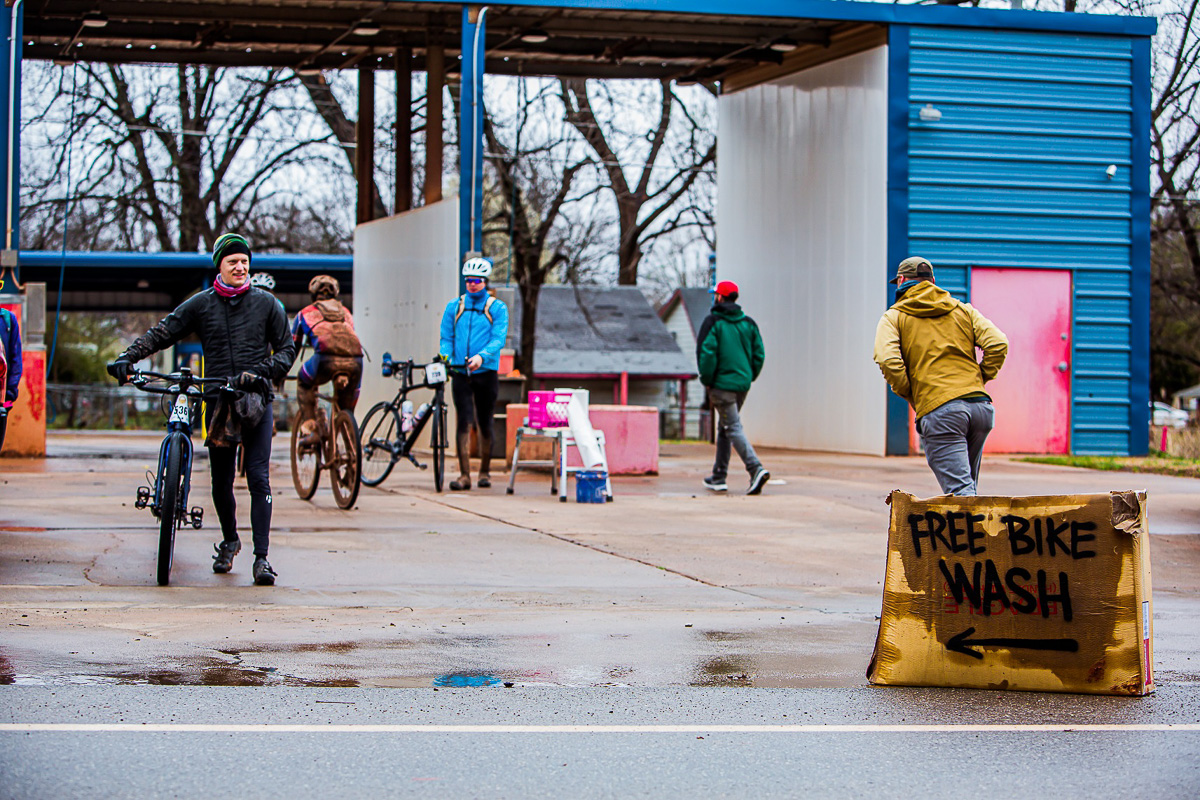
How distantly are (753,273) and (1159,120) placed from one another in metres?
15.2

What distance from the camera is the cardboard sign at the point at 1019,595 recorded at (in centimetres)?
571

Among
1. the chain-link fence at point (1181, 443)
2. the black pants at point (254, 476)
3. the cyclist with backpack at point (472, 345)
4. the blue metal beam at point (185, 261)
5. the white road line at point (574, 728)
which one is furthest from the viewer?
the blue metal beam at point (185, 261)

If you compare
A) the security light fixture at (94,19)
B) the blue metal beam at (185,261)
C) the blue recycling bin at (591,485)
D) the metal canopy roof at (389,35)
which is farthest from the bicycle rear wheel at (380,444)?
the blue metal beam at (185,261)

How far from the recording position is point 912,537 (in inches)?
235

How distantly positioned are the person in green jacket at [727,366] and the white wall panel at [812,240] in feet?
18.6

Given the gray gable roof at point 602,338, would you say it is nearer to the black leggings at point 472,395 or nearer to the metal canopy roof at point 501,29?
the metal canopy roof at point 501,29

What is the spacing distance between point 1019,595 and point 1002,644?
0.21 metres

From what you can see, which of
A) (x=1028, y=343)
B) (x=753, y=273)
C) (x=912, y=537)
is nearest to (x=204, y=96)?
(x=753, y=273)

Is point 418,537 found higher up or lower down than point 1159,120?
lower down

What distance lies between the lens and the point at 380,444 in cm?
1317

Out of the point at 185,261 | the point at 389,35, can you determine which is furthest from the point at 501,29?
the point at 185,261

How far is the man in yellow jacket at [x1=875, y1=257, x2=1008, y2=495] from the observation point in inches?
318

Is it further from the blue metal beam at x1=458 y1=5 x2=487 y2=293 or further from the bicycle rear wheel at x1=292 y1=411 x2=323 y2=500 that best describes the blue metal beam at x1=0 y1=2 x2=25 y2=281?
the bicycle rear wheel at x1=292 y1=411 x2=323 y2=500

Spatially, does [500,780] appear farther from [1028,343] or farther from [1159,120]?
Answer: [1159,120]
